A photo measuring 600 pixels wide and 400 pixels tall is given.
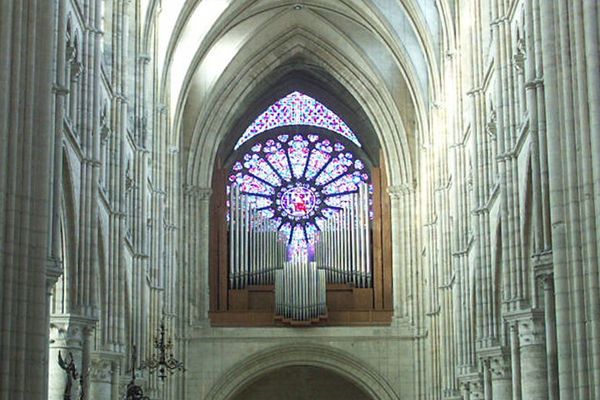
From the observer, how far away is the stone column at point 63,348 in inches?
1093

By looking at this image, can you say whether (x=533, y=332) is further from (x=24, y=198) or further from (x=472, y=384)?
(x=24, y=198)

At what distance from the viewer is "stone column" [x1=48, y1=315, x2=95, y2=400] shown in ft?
91.1

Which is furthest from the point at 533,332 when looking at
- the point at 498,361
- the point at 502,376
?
the point at 498,361

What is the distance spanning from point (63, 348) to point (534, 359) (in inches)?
→ 373

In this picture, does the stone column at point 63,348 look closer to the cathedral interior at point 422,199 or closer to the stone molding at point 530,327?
the cathedral interior at point 422,199

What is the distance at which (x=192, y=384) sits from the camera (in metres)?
49.5

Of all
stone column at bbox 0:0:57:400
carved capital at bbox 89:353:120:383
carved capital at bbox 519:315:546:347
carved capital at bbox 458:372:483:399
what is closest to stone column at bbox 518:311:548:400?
carved capital at bbox 519:315:546:347

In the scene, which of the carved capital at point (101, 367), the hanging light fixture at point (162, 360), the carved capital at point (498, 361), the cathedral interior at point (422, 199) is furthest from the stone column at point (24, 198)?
the carved capital at point (498, 361)

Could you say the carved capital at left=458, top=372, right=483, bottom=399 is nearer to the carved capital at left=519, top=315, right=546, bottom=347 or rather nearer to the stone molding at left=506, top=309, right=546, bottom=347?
the stone molding at left=506, top=309, right=546, bottom=347

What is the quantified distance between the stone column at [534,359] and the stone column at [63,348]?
9047 millimetres

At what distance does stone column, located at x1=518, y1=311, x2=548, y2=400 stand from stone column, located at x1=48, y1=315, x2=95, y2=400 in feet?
29.7

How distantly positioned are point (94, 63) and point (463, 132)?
12181 mm

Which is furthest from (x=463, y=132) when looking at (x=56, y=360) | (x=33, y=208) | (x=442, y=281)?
(x=33, y=208)

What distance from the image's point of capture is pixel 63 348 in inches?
1093
